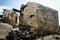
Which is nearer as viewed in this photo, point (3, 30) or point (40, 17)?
point (3, 30)

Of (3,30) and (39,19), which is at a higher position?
(39,19)

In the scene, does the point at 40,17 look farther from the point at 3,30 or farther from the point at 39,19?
Answer: the point at 3,30

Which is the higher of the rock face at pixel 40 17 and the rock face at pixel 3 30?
the rock face at pixel 40 17

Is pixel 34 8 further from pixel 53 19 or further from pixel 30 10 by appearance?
pixel 53 19

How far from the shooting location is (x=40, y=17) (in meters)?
5.39

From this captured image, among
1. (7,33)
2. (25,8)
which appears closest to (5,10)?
(25,8)

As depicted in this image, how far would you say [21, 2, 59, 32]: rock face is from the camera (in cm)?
538

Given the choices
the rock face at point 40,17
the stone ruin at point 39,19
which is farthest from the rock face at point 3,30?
the rock face at point 40,17

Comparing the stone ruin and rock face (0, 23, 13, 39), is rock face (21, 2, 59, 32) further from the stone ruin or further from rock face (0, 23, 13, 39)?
rock face (0, 23, 13, 39)

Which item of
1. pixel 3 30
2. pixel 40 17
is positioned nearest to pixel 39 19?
pixel 40 17

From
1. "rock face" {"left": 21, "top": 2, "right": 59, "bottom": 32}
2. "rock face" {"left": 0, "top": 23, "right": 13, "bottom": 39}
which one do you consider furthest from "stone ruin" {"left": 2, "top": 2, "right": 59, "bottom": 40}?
"rock face" {"left": 0, "top": 23, "right": 13, "bottom": 39}

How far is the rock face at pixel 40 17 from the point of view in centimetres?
538

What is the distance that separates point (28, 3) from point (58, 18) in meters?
1.20

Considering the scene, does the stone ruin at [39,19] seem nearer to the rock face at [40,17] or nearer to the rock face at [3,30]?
the rock face at [40,17]
